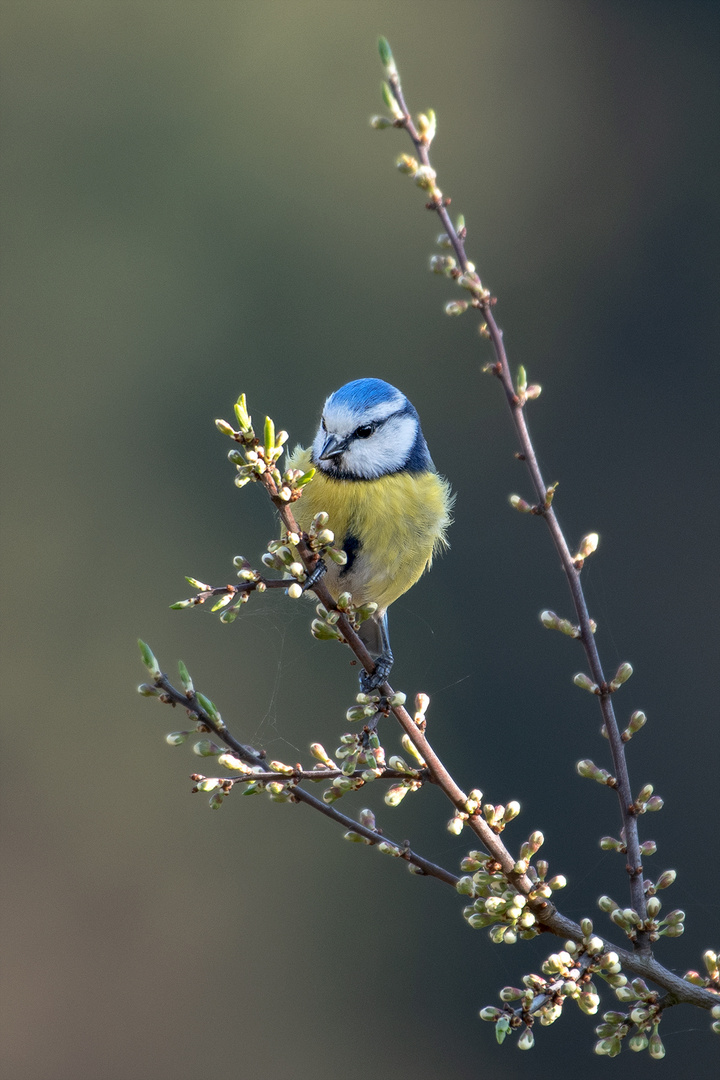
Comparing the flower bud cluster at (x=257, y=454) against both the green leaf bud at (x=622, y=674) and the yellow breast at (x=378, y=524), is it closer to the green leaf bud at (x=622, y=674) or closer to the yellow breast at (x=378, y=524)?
the green leaf bud at (x=622, y=674)

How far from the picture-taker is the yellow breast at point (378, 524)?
229 cm

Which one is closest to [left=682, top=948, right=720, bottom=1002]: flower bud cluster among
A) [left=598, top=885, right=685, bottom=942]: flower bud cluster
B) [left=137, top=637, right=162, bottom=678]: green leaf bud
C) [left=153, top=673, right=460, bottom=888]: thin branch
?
[left=598, top=885, right=685, bottom=942]: flower bud cluster

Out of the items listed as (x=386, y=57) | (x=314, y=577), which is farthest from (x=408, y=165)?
(x=314, y=577)

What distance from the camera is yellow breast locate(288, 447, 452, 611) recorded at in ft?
7.52

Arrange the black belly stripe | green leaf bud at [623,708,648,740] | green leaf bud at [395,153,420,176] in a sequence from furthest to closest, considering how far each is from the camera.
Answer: the black belly stripe < green leaf bud at [623,708,648,740] < green leaf bud at [395,153,420,176]

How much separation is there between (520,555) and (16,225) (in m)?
5.98

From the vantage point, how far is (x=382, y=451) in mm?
2375

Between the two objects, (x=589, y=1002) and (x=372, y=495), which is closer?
(x=589, y=1002)

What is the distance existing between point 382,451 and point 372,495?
112 millimetres

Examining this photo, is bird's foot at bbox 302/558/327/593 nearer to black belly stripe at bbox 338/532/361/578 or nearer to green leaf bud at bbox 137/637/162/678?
green leaf bud at bbox 137/637/162/678

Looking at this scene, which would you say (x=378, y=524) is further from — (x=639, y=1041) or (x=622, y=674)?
(x=639, y=1041)

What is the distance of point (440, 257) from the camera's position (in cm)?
119

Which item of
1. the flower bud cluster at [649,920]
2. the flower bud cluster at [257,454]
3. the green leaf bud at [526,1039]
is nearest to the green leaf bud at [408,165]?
the flower bud cluster at [257,454]

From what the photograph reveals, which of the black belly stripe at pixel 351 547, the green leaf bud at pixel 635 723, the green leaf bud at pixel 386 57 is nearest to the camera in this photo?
the green leaf bud at pixel 386 57
